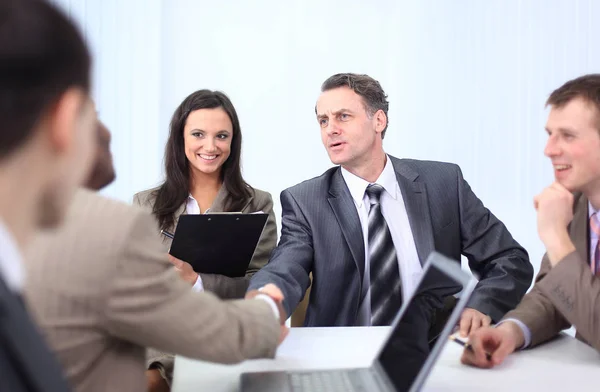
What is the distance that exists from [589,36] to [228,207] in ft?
12.0

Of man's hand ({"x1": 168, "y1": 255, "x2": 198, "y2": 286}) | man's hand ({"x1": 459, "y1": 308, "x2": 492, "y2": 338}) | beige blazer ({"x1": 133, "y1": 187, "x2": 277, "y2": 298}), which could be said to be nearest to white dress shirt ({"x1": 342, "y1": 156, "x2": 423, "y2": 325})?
man's hand ({"x1": 459, "y1": 308, "x2": 492, "y2": 338})

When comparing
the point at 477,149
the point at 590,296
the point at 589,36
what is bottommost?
the point at 590,296

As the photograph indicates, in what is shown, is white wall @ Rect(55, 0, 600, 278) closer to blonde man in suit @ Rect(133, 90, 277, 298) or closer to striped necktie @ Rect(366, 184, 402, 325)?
blonde man in suit @ Rect(133, 90, 277, 298)

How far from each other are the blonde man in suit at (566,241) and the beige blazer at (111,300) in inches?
31.4

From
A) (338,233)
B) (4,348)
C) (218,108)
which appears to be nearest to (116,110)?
(218,108)

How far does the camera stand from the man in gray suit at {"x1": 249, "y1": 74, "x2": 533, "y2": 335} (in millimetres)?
2484

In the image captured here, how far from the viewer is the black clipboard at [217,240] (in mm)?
2236

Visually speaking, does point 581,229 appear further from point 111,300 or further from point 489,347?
point 111,300

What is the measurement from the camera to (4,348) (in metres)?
0.68

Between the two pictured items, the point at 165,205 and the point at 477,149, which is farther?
the point at 477,149

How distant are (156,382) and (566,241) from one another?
1.53 m

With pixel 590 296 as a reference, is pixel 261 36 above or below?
above

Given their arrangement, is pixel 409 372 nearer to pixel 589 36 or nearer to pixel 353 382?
pixel 353 382

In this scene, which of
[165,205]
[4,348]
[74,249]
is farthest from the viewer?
[165,205]
